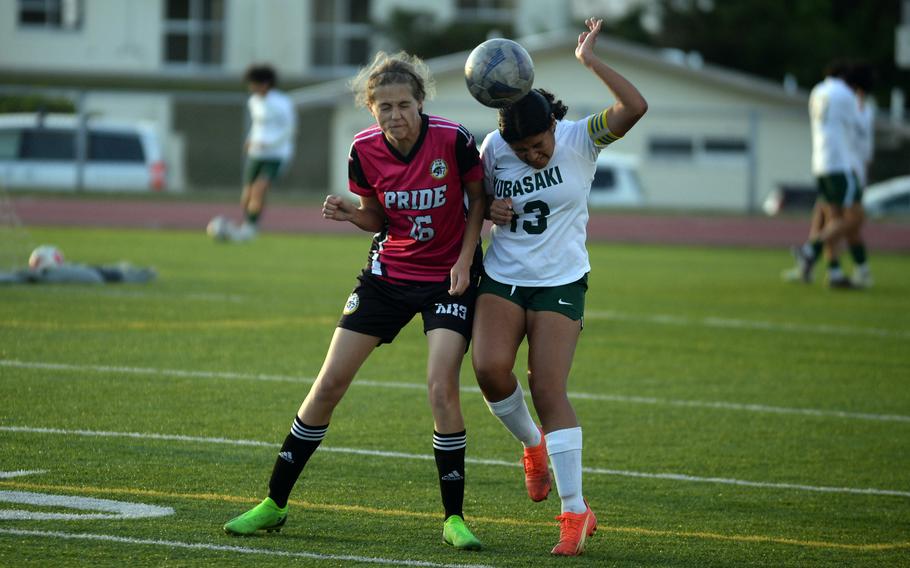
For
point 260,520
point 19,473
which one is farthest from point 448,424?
point 19,473

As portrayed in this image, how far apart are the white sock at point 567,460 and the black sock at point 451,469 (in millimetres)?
383

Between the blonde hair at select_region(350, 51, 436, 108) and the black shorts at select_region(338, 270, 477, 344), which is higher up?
the blonde hair at select_region(350, 51, 436, 108)

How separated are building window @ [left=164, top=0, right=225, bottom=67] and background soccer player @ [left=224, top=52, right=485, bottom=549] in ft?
137

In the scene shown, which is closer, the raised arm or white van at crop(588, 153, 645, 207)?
the raised arm

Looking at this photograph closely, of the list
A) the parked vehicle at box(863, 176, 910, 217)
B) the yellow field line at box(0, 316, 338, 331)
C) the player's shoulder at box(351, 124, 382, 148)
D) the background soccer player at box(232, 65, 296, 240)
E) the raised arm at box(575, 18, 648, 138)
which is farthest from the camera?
Result: the parked vehicle at box(863, 176, 910, 217)

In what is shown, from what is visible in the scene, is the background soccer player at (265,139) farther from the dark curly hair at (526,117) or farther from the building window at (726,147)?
the building window at (726,147)

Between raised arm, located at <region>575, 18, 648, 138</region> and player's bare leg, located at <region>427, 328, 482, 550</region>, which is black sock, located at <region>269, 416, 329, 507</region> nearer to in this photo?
player's bare leg, located at <region>427, 328, 482, 550</region>

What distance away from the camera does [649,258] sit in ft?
68.2

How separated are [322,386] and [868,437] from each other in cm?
387

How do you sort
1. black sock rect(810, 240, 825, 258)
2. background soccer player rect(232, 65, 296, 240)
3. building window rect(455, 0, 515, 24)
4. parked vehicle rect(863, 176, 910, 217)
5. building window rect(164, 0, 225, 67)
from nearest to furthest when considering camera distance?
black sock rect(810, 240, 825, 258), background soccer player rect(232, 65, 296, 240), parked vehicle rect(863, 176, 910, 217), building window rect(164, 0, 225, 67), building window rect(455, 0, 515, 24)

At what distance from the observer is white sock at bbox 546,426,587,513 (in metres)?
5.70

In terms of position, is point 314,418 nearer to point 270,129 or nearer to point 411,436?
point 411,436

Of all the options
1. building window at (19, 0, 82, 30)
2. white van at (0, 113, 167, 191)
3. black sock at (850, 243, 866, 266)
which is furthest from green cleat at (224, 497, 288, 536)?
building window at (19, 0, 82, 30)

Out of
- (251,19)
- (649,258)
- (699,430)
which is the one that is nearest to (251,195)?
(649,258)
